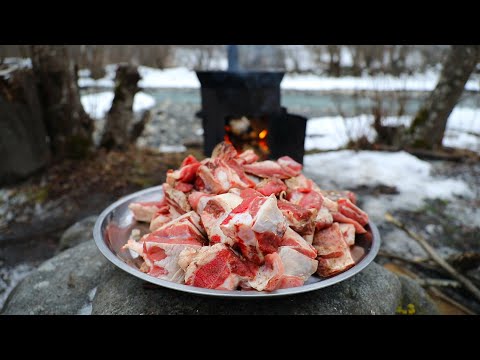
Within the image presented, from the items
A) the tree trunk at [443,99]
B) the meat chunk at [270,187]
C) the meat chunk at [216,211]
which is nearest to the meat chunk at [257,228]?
the meat chunk at [216,211]

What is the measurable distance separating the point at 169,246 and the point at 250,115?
326 centimetres

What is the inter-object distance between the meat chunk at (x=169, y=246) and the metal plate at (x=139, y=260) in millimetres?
97

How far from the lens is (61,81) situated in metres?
5.43

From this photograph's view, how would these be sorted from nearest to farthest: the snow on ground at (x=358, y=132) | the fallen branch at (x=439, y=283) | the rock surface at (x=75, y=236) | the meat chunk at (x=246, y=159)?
1. the meat chunk at (x=246, y=159)
2. the fallen branch at (x=439, y=283)
3. the rock surface at (x=75, y=236)
4. the snow on ground at (x=358, y=132)

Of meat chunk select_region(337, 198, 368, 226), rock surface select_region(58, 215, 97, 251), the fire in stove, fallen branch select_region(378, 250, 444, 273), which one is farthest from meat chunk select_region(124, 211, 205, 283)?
the fire in stove

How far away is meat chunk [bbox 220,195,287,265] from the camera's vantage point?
1.87 metres

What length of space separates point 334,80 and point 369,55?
488 cm

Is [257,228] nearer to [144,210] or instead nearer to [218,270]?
[218,270]

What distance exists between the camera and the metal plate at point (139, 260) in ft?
5.86

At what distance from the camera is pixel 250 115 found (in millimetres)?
5027

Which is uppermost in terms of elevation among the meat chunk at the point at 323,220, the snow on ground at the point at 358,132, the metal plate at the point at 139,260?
the meat chunk at the point at 323,220

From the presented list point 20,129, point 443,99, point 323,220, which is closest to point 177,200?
point 323,220

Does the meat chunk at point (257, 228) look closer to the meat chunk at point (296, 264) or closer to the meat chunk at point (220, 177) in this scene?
the meat chunk at point (296, 264)
